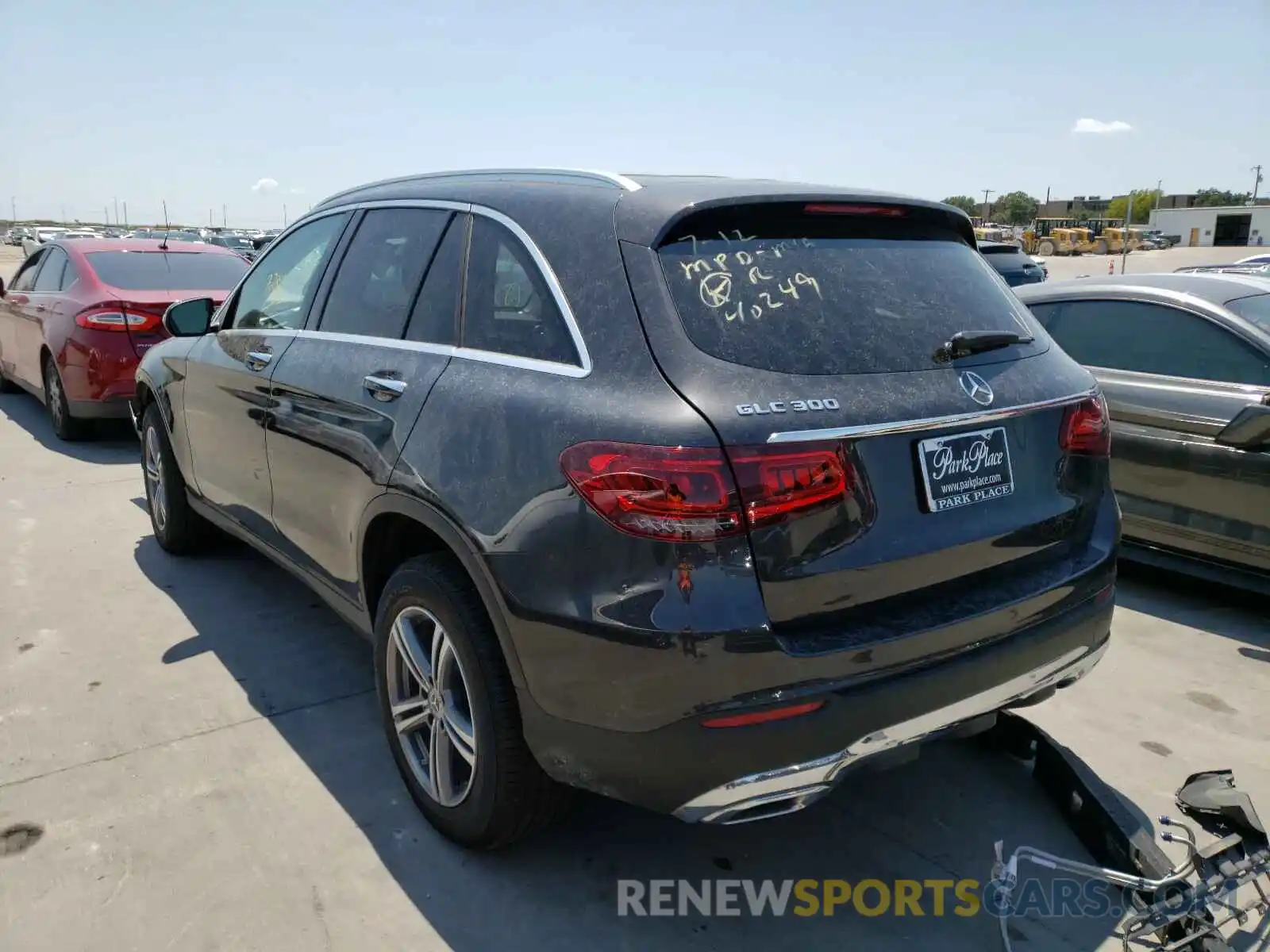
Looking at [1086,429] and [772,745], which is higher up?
[1086,429]

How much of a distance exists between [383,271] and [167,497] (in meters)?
2.46

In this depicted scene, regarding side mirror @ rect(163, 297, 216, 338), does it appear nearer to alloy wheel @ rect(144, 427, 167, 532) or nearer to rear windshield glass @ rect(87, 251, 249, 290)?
alloy wheel @ rect(144, 427, 167, 532)

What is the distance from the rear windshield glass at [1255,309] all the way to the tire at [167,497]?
17.1ft

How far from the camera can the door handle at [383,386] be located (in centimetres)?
281

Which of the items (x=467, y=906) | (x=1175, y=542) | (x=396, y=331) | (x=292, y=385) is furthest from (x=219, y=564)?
(x=1175, y=542)

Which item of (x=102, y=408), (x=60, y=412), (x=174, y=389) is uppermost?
(x=174, y=389)

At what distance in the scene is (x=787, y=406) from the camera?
2104 millimetres

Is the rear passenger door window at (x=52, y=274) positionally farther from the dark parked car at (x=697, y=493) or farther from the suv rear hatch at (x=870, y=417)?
the suv rear hatch at (x=870, y=417)

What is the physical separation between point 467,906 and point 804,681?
3.70 ft

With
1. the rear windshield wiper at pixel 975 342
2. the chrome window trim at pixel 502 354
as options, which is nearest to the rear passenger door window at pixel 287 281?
the chrome window trim at pixel 502 354

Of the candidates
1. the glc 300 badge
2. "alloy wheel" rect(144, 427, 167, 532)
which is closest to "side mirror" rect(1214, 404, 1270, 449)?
the glc 300 badge

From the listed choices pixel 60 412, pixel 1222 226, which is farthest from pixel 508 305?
pixel 1222 226

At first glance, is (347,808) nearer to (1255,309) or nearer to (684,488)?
(684,488)

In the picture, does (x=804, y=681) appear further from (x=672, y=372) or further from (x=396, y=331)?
(x=396, y=331)
